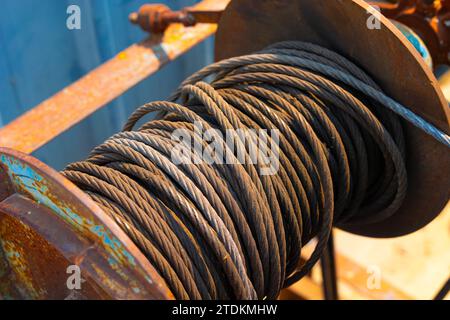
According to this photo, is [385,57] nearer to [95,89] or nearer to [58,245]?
[58,245]

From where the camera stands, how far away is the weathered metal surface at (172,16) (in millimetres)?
2531

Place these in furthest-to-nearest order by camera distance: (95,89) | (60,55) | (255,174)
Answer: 1. (60,55)
2. (95,89)
3. (255,174)

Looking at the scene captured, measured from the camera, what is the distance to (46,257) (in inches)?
53.2

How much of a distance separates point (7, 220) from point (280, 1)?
1.11 metres

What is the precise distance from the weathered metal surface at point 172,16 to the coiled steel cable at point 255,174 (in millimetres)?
741

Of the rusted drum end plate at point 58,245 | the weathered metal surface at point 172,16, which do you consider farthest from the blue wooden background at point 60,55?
the rusted drum end plate at point 58,245

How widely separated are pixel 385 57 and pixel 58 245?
108cm

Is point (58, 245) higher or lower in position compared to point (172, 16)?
lower

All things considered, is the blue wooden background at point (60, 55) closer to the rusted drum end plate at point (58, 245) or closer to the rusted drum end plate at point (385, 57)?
the rusted drum end plate at point (385, 57)

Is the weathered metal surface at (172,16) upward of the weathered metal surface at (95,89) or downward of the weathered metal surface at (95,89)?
upward

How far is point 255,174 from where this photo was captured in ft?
4.87

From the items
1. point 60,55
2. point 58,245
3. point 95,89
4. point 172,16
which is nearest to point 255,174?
point 58,245
